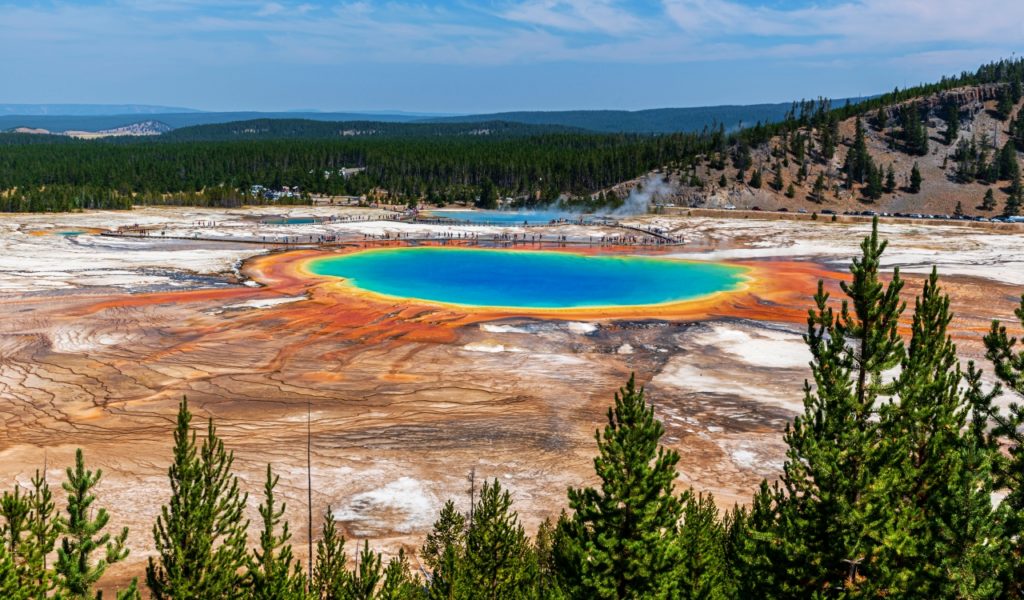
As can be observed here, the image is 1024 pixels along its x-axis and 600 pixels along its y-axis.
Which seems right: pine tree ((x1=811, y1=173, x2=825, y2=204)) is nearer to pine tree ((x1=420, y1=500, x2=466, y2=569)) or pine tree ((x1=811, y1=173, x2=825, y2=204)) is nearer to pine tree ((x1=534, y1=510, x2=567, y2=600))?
pine tree ((x1=534, y1=510, x2=567, y2=600))

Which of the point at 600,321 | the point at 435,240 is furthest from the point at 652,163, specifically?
the point at 600,321

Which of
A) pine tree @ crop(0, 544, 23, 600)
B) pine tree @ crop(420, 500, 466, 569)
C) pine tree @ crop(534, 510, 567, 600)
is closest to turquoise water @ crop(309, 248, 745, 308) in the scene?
pine tree @ crop(534, 510, 567, 600)

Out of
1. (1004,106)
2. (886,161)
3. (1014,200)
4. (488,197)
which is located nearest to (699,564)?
(488,197)

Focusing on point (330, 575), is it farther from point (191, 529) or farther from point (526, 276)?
point (526, 276)

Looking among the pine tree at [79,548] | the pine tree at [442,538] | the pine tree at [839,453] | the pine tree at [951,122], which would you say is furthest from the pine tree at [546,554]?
the pine tree at [951,122]

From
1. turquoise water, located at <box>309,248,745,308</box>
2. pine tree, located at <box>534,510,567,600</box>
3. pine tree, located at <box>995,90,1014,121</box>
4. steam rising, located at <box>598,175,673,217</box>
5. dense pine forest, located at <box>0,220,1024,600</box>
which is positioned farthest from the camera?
pine tree, located at <box>995,90,1014,121</box>

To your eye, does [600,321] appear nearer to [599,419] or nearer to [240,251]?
[599,419]
